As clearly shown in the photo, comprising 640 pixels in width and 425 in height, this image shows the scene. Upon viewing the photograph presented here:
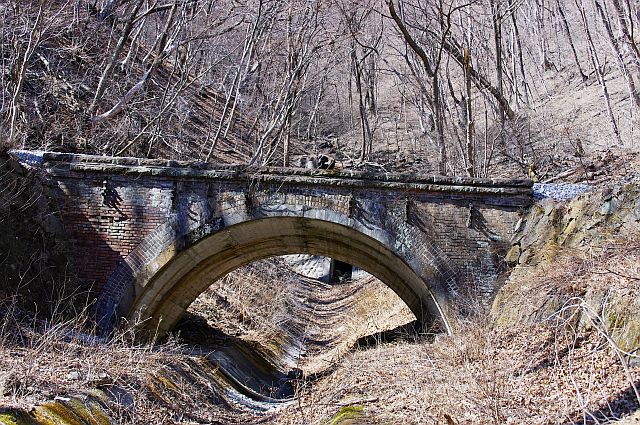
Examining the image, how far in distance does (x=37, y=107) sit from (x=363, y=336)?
32.9 feet

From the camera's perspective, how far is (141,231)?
41.5ft

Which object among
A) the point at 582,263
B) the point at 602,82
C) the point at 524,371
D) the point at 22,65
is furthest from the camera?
the point at 602,82

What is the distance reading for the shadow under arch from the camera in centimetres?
1284

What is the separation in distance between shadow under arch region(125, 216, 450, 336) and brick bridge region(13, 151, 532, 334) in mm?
66

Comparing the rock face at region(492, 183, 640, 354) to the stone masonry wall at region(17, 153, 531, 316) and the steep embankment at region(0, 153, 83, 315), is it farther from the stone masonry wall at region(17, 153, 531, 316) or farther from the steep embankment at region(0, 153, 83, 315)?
the steep embankment at region(0, 153, 83, 315)

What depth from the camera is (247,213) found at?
41.4 feet

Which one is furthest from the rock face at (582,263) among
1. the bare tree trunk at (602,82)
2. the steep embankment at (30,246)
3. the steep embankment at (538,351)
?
the steep embankment at (30,246)

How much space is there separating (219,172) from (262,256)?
2.87 m

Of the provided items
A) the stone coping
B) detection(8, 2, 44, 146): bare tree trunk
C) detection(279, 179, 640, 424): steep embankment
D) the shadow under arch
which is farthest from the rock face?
detection(8, 2, 44, 146): bare tree trunk

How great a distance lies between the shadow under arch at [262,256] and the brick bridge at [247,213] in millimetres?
66

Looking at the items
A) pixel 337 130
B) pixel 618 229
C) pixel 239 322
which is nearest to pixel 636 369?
pixel 618 229

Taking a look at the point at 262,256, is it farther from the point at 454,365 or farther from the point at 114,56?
the point at 454,365

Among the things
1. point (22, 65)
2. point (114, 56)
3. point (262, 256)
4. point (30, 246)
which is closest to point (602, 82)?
point (262, 256)

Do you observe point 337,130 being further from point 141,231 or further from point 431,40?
point 141,231
